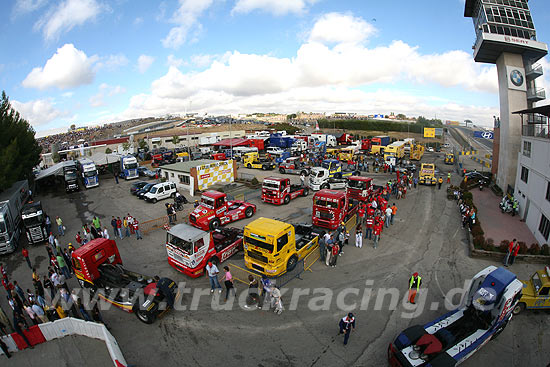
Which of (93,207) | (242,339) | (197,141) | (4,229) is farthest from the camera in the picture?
(197,141)

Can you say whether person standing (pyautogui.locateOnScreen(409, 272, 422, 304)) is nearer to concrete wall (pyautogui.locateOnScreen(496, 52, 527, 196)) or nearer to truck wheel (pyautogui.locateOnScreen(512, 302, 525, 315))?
truck wheel (pyautogui.locateOnScreen(512, 302, 525, 315))

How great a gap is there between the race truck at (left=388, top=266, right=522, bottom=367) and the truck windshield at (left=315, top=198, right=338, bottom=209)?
23.9ft

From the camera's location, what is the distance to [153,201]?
22719 mm

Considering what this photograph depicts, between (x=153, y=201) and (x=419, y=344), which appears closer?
(x=419, y=344)

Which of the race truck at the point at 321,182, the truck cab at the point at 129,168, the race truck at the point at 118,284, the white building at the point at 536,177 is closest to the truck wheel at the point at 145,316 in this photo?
the race truck at the point at 118,284

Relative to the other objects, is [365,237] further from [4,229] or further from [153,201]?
[4,229]

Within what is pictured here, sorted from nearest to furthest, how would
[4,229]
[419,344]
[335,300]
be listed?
1. [419,344]
2. [335,300]
3. [4,229]

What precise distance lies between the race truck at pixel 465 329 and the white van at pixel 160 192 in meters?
20.7

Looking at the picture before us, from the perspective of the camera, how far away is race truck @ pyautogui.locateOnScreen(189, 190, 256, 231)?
1605 centimetres

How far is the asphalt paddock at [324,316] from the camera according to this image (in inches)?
297

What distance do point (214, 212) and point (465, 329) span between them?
12.8m

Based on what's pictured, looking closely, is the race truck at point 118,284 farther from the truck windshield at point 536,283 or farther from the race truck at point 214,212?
the truck windshield at point 536,283

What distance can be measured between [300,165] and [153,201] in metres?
20.3

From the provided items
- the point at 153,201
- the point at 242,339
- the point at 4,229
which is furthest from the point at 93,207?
the point at 242,339
